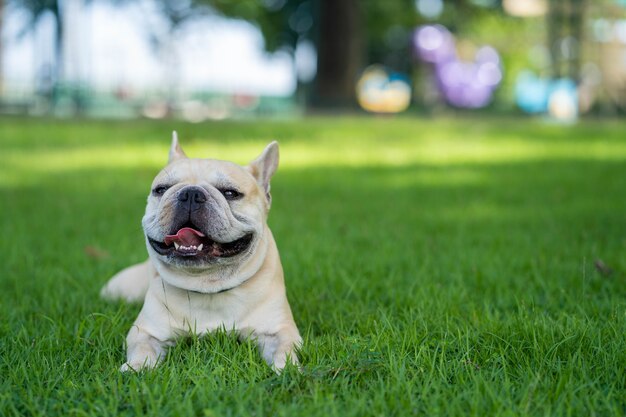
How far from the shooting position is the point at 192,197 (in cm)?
328

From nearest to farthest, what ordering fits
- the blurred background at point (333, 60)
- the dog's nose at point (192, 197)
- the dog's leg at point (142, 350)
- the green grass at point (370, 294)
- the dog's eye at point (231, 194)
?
1. the green grass at point (370, 294)
2. the dog's leg at point (142, 350)
3. the dog's nose at point (192, 197)
4. the dog's eye at point (231, 194)
5. the blurred background at point (333, 60)

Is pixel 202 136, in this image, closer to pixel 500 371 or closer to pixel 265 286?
pixel 265 286

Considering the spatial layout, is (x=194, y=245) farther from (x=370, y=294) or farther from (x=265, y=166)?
(x=370, y=294)

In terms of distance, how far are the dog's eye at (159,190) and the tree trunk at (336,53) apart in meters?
18.4

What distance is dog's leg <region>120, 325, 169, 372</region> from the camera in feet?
10.3

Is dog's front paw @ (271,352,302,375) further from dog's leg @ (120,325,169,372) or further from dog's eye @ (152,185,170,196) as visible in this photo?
dog's eye @ (152,185,170,196)

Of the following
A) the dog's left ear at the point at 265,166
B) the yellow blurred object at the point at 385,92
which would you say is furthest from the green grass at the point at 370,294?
the yellow blurred object at the point at 385,92

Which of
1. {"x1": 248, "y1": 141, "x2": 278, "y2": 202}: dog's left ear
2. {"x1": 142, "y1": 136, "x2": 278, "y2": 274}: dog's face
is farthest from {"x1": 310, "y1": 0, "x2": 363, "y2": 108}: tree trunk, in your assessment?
{"x1": 142, "y1": 136, "x2": 278, "y2": 274}: dog's face

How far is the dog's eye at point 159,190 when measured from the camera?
140 inches

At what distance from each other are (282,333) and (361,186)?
572 centimetres

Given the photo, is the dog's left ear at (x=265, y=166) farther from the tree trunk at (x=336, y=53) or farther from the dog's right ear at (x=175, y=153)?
the tree trunk at (x=336, y=53)

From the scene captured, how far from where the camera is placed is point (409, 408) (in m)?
2.60

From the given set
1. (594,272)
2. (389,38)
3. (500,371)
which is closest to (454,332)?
(500,371)

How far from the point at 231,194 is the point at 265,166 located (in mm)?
432
